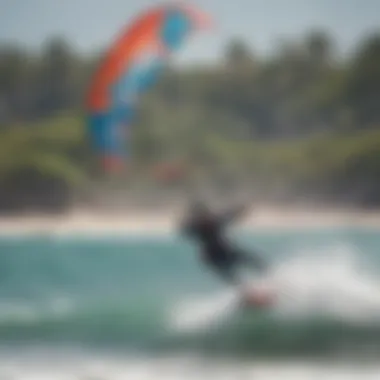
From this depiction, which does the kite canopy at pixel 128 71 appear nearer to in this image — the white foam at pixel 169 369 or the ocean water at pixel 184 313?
the ocean water at pixel 184 313

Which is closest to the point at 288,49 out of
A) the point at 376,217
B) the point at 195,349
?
the point at 376,217

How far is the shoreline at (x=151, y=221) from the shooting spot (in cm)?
134

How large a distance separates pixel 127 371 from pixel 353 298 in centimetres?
41

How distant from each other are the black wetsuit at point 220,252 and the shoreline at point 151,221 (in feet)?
0.13

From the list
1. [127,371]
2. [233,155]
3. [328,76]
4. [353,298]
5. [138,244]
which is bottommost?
[127,371]

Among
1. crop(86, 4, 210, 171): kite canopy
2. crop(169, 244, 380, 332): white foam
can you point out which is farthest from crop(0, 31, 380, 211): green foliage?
crop(169, 244, 380, 332): white foam

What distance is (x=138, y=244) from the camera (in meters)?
1.34

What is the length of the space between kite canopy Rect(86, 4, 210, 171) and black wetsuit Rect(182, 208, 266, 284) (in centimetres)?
19

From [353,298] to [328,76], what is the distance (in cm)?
39

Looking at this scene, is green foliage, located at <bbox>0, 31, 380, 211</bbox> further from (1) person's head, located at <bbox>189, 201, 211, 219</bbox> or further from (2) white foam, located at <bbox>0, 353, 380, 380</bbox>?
(2) white foam, located at <bbox>0, 353, 380, 380</bbox>

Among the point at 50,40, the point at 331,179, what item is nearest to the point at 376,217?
the point at 331,179

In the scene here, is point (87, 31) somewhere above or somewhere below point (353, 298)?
above

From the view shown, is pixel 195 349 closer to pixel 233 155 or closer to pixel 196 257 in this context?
pixel 196 257

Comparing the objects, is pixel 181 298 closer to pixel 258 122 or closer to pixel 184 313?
pixel 184 313
